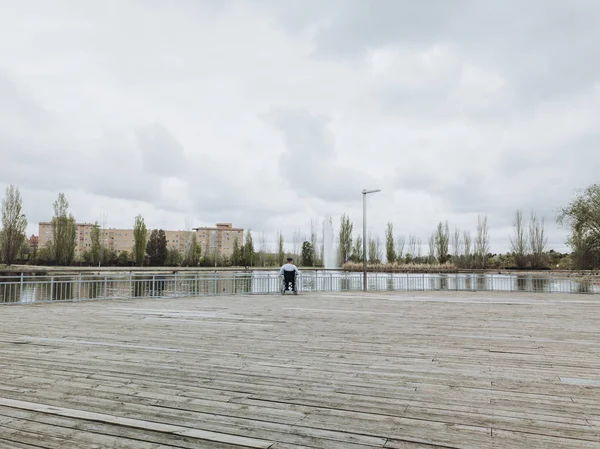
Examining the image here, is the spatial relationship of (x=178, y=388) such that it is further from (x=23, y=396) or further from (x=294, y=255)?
(x=294, y=255)

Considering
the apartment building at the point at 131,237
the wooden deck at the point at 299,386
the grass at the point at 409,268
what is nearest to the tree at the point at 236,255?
the grass at the point at 409,268

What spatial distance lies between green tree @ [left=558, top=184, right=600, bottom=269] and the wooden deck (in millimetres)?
38001

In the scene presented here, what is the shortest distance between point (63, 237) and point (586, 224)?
66698mm

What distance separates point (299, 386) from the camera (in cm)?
493


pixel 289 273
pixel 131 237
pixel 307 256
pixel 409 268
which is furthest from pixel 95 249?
pixel 131 237

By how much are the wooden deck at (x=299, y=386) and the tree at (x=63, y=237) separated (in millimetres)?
56363

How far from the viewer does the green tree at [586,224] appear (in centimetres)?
4088

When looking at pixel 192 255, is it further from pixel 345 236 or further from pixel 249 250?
pixel 345 236

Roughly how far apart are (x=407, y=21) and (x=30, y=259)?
7806cm

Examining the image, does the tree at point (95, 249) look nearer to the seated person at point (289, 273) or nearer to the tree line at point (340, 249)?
the tree line at point (340, 249)

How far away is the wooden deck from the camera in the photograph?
3.46m

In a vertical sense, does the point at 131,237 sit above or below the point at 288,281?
above

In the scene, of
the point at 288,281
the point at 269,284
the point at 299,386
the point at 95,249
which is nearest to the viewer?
the point at 299,386

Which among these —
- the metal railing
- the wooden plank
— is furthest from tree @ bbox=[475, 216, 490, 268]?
the wooden plank
